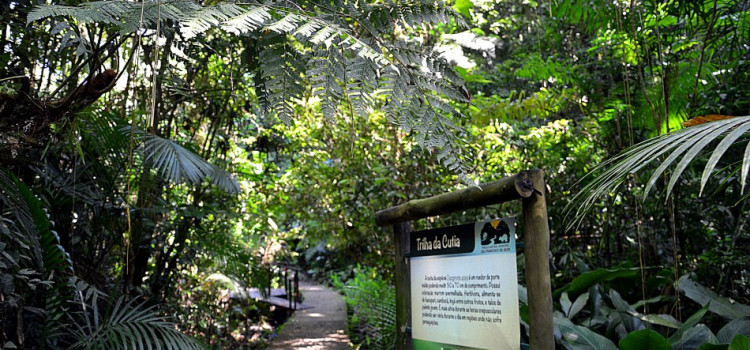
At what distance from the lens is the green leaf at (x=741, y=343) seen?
2.64 meters

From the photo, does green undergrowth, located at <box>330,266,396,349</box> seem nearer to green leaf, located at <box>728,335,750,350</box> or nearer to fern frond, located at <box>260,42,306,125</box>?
green leaf, located at <box>728,335,750,350</box>

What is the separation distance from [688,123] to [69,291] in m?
3.44

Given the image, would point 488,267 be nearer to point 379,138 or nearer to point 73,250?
point 73,250

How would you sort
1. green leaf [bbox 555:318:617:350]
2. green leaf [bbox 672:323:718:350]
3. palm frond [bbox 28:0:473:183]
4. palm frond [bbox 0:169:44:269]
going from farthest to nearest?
green leaf [bbox 555:318:617:350] < green leaf [bbox 672:323:718:350] < palm frond [bbox 0:169:44:269] < palm frond [bbox 28:0:473:183]

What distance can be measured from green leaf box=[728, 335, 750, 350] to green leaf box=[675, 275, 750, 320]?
1.01 meters

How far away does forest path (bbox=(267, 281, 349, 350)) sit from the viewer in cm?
670

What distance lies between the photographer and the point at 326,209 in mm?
6789

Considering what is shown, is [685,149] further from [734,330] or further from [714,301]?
[714,301]

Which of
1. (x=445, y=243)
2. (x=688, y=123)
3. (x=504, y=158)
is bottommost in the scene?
(x=445, y=243)

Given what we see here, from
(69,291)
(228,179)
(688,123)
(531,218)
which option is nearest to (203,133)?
(228,179)

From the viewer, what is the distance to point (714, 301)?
3732 mm

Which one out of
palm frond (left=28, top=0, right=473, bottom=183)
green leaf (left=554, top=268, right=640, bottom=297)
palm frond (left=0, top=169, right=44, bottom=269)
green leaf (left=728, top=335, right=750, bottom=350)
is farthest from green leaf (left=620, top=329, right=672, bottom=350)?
palm frond (left=0, top=169, right=44, bottom=269)

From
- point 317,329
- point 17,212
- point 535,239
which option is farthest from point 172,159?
point 317,329

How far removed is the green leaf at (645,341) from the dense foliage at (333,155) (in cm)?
1
